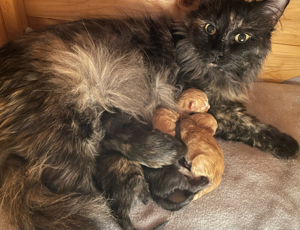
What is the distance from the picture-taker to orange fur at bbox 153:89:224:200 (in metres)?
1.16

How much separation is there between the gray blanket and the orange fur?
3.9 inches

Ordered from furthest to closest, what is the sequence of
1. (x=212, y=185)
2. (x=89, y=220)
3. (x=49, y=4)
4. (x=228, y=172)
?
(x=49, y=4) < (x=228, y=172) < (x=212, y=185) < (x=89, y=220)

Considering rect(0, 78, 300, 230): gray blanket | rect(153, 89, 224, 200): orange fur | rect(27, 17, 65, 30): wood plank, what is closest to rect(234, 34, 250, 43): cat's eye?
rect(153, 89, 224, 200): orange fur

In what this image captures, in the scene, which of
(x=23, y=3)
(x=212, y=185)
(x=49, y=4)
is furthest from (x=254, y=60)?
(x=23, y=3)

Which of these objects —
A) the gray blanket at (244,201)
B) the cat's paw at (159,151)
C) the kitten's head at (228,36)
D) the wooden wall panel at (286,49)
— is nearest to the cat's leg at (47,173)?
the gray blanket at (244,201)

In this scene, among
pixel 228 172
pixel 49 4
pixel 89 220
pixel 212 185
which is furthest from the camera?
pixel 49 4

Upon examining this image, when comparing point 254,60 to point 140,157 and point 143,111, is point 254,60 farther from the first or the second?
point 140,157

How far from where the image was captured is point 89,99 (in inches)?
48.3

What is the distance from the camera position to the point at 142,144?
1212 mm

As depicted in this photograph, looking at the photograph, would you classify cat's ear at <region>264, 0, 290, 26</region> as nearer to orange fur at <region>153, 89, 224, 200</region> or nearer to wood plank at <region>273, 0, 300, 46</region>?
wood plank at <region>273, 0, 300, 46</region>

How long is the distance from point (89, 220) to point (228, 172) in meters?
0.78

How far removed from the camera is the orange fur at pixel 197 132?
1163mm

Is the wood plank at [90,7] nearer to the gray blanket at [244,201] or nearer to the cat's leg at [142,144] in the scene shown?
the cat's leg at [142,144]

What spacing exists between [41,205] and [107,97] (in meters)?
0.60
